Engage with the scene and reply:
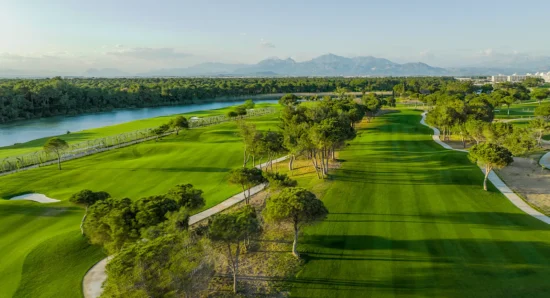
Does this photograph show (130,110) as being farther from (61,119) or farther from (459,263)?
(459,263)

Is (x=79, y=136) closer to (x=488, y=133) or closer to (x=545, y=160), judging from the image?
(x=488, y=133)

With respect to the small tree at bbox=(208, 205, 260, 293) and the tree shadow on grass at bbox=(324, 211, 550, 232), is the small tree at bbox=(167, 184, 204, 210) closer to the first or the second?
the small tree at bbox=(208, 205, 260, 293)

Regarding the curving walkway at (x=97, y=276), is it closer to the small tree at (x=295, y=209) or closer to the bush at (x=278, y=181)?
the bush at (x=278, y=181)

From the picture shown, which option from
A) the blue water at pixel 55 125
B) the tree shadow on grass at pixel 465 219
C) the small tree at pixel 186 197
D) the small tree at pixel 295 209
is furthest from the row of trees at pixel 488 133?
the blue water at pixel 55 125

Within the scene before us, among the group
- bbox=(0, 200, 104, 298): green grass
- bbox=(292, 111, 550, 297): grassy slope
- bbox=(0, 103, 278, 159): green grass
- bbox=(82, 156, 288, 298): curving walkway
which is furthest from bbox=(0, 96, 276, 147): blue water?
bbox=(292, 111, 550, 297): grassy slope

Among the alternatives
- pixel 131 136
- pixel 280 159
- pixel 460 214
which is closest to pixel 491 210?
pixel 460 214

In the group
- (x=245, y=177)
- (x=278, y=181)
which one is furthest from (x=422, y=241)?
(x=245, y=177)
